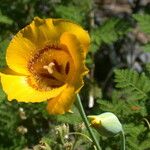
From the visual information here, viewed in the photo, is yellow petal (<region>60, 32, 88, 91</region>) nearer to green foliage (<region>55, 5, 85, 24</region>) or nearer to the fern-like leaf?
the fern-like leaf

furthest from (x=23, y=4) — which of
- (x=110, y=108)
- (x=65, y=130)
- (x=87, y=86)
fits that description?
(x=65, y=130)

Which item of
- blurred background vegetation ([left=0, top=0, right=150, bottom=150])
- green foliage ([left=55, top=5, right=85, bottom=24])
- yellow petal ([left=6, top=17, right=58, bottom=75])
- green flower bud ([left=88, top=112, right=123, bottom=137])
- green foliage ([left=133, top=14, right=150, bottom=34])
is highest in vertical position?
yellow petal ([left=6, top=17, right=58, bottom=75])

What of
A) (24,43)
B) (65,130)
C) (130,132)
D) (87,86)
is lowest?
(87,86)

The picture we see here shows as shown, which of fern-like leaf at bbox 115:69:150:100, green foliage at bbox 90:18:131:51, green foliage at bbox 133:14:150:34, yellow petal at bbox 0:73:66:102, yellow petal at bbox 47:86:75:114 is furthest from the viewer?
green foliage at bbox 90:18:131:51

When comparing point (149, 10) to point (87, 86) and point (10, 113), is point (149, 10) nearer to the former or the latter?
point (87, 86)

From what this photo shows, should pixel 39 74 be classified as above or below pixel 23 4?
above

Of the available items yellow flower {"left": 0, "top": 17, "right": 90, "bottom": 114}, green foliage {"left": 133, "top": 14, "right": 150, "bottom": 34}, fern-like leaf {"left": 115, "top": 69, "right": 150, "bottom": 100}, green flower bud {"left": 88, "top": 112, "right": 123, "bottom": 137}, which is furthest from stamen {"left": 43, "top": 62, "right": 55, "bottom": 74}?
green foliage {"left": 133, "top": 14, "right": 150, "bottom": 34}

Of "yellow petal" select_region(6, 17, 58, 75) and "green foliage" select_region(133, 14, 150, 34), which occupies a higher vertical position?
"yellow petal" select_region(6, 17, 58, 75)

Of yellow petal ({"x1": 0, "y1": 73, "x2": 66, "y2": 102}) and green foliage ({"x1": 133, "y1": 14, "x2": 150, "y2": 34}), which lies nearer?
yellow petal ({"x1": 0, "y1": 73, "x2": 66, "y2": 102})
